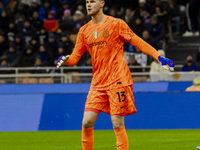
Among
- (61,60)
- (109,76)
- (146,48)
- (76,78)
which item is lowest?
(76,78)

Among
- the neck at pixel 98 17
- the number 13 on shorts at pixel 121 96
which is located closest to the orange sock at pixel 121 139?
the number 13 on shorts at pixel 121 96

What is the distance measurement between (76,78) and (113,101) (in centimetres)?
895

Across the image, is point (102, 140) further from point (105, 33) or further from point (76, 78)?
point (76, 78)

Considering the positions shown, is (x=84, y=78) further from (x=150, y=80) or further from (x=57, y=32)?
(x=57, y=32)

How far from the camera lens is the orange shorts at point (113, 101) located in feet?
21.6

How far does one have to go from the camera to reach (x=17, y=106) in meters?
11.5

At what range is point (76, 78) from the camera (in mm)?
15508

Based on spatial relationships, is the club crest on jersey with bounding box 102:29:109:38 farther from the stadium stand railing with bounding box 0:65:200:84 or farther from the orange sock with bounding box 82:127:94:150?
the stadium stand railing with bounding box 0:65:200:84

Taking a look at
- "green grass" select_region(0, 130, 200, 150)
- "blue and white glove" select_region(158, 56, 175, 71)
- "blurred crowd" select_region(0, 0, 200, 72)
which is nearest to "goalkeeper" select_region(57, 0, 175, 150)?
"blue and white glove" select_region(158, 56, 175, 71)

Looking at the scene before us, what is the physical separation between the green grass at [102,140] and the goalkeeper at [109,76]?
2101mm

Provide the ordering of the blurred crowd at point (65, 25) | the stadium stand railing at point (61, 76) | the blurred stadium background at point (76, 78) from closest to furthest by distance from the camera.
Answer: the blurred stadium background at point (76, 78)
the stadium stand railing at point (61, 76)
the blurred crowd at point (65, 25)

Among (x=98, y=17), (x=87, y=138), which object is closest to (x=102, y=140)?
(x=87, y=138)

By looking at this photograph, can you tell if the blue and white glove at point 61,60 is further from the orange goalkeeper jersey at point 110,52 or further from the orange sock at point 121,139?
the orange sock at point 121,139

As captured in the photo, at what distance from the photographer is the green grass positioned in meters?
8.86
